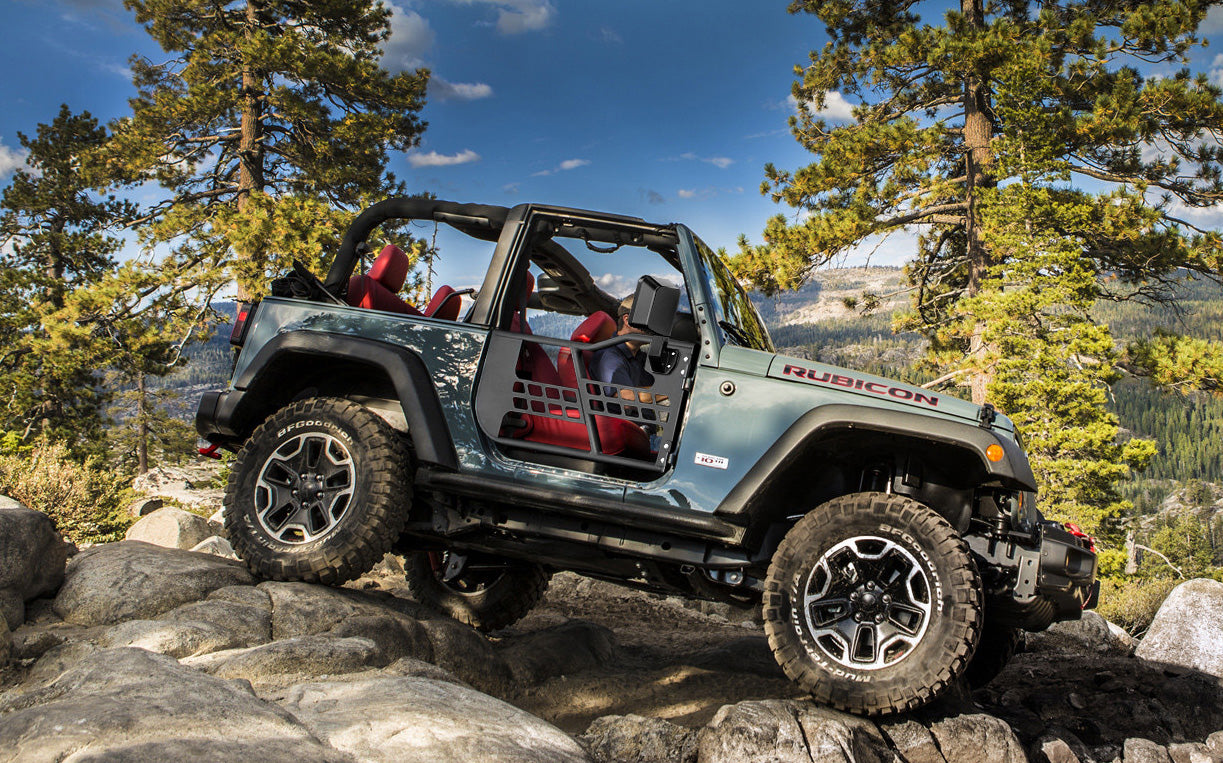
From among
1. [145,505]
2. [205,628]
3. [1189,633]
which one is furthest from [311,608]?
[145,505]

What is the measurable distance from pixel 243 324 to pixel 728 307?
3.15 metres

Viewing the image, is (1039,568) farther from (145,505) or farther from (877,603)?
(145,505)

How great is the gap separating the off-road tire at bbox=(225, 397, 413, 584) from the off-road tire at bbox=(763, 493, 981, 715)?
7.03 ft

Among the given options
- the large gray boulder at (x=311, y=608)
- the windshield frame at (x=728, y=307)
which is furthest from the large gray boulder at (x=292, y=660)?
the windshield frame at (x=728, y=307)

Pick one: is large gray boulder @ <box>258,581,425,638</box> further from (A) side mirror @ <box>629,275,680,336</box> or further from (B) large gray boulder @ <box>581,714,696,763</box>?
(A) side mirror @ <box>629,275,680,336</box>

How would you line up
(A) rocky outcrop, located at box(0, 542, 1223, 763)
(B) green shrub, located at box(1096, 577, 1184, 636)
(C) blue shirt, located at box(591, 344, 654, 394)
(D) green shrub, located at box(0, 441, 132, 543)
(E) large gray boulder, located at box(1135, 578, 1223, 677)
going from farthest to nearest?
(B) green shrub, located at box(1096, 577, 1184, 636) < (D) green shrub, located at box(0, 441, 132, 543) < (E) large gray boulder, located at box(1135, 578, 1223, 677) < (C) blue shirt, located at box(591, 344, 654, 394) < (A) rocky outcrop, located at box(0, 542, 1223, 763)

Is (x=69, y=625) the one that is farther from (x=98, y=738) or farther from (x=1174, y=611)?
(x=1174, y=611)

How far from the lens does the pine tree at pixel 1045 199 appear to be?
16016mm

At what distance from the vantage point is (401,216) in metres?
5.47

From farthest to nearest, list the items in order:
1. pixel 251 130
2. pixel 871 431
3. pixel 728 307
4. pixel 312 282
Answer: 1. pixel 251 130
2. pixel 312 282
3. pixel 728 307
4. pixel 871 431

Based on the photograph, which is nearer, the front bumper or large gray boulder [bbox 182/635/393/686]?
large gray boulder [bbox 182/635/393/686]

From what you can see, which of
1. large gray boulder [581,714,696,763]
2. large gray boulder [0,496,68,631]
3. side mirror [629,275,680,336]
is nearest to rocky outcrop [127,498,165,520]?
large gray boulder [0,496,68,631]

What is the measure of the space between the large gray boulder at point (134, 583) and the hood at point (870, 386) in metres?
3.42

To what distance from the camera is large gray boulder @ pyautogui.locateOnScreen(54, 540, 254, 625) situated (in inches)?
180
